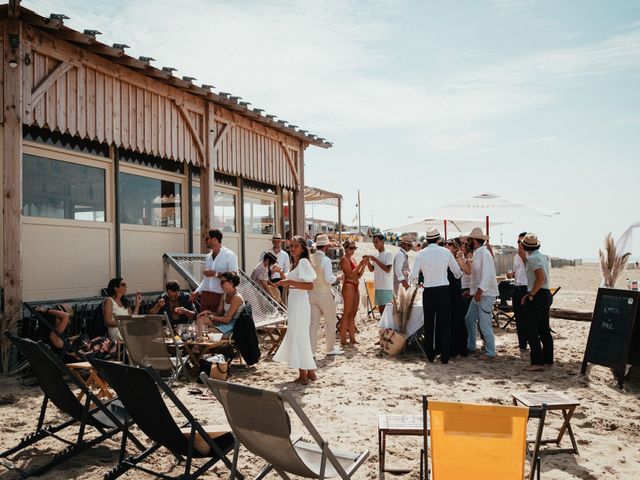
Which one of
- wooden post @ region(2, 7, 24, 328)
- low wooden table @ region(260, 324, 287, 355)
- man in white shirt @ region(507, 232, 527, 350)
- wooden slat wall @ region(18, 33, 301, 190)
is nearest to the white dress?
low wooden table @ region(260, 324, 287, 355)

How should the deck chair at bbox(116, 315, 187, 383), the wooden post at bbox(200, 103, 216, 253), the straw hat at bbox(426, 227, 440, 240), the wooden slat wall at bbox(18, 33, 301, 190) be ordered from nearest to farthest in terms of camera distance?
1. the deck chair at bbox(116, 315, 187, 383)
2. the wooden slat wall at bbox(18, 33, 301, 190)
3. the straw hat at bbox(426, 227, 440, 240)
4. the wooden post at bbox(200, 103, 216, 253)

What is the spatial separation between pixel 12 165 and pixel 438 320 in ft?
17.9

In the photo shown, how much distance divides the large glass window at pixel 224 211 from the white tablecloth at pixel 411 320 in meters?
3.97

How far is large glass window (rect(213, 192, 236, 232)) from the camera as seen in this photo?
10891 millimetres

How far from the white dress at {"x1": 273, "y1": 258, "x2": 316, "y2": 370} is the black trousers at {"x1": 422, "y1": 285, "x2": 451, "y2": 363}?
6.28 feet

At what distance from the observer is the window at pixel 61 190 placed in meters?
7.31

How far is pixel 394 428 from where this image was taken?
3.68 metres

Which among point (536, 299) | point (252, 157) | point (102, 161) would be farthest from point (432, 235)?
point (252, 157)

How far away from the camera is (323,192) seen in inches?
731

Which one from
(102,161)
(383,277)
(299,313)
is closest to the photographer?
(299,313)

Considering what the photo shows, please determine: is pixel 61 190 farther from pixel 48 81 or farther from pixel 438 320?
pixel 438 320

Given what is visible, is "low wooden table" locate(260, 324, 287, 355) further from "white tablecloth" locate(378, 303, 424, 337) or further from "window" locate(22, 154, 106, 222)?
"window" locate(22, 154, 106, 222)

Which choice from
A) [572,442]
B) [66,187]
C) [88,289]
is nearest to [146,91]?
[66,187]

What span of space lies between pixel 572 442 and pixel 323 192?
14.8 metres
